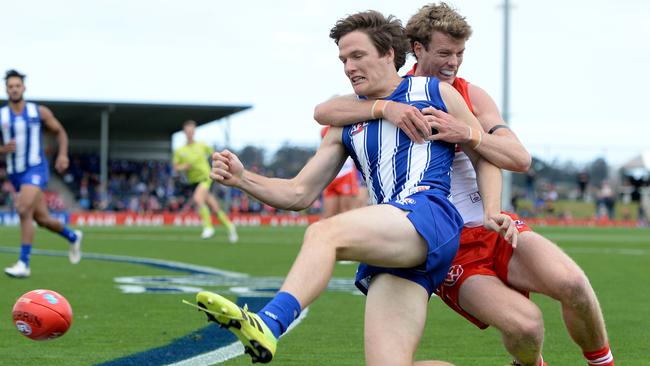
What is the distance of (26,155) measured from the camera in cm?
1191

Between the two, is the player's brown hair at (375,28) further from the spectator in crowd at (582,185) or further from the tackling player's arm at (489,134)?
the spectator in crowd at (582,185)

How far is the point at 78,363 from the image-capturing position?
19.3 ft

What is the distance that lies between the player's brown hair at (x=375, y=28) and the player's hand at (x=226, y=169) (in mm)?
742

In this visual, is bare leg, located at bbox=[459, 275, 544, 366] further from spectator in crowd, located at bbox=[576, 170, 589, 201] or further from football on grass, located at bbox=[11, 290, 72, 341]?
spectator in crowd, located at bbox=[576, 170, 589, 201]

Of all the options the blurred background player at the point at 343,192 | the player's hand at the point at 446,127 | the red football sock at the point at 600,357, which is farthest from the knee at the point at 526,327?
the blurred background player at the point at 343,192

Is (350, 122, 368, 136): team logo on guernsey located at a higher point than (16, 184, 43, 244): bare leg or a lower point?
higher

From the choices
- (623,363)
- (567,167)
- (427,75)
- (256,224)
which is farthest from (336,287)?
(567,167)

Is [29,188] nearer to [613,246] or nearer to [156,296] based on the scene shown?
[156,296]

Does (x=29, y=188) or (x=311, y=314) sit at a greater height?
(x=29, y=188)

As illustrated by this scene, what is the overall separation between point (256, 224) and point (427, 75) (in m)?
32.8

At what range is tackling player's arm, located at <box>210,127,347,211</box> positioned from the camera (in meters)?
4.80

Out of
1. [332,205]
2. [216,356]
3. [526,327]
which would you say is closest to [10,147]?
[332,205]

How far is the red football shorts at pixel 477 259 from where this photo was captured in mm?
5160

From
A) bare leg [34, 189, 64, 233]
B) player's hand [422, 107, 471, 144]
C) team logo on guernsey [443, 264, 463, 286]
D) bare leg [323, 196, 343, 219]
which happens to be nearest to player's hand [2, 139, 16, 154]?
bare leg [34, 189, 64, 233]
